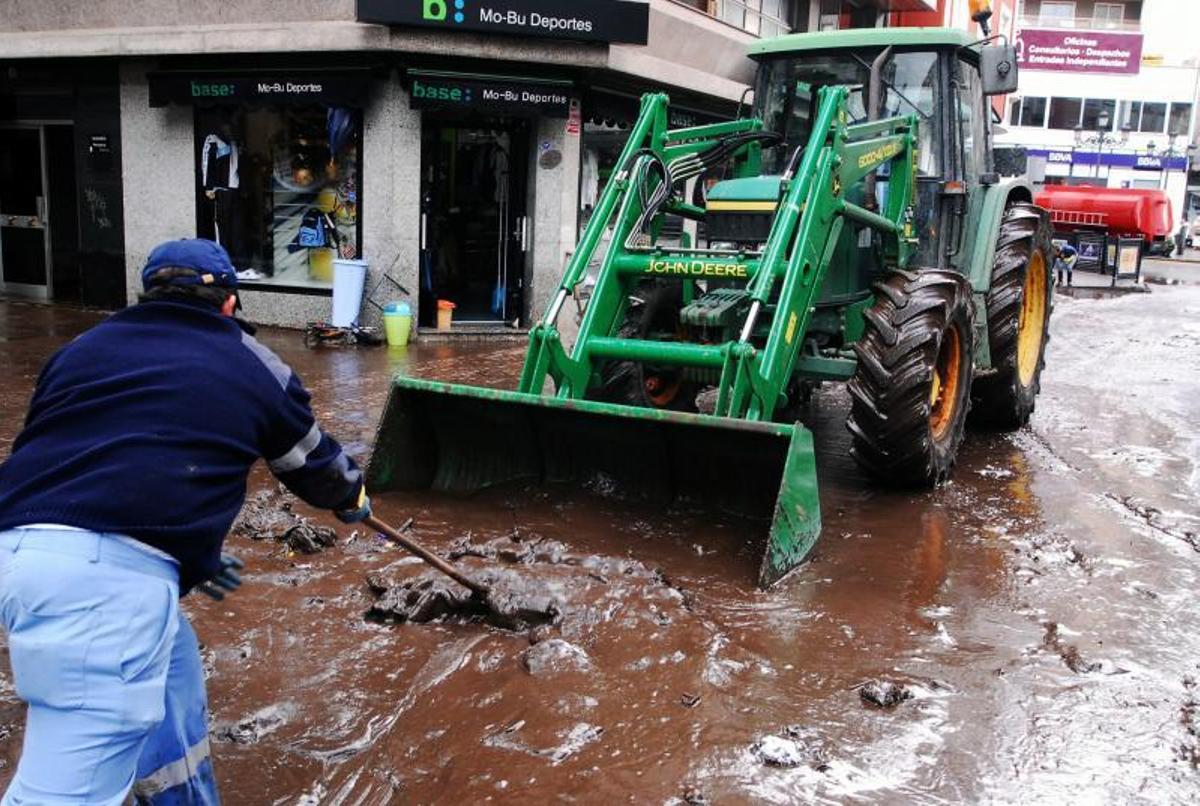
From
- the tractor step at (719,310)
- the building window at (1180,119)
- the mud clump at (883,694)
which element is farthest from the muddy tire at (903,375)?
the building window at (1180,119)

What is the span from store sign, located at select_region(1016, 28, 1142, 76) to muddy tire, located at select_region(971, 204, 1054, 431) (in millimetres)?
44094

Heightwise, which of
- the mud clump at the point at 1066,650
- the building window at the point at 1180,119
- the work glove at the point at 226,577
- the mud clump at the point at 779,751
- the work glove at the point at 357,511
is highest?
the building window at the point at 1180,119

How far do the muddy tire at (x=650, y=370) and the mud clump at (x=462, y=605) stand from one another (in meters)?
2.15

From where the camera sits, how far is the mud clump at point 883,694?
12.2 ft

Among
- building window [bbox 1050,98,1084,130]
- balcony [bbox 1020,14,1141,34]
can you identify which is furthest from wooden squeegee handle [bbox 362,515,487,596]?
balcony [bbox 1020,14,1141,34]

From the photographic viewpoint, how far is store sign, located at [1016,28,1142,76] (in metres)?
47.9

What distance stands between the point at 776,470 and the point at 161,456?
3305 mm

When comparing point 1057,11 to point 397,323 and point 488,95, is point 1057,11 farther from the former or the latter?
point 397,323

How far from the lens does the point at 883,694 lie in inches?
147

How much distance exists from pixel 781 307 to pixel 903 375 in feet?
2.65

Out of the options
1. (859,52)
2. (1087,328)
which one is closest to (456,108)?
(859,52)

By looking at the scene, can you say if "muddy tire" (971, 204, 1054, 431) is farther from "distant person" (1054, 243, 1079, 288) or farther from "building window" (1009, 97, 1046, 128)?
"building window" (1009, 97, 1046, 128)

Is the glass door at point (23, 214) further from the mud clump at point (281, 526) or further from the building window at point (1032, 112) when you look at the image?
the building window at point (1032, 112)

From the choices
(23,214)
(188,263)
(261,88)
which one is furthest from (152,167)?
(188,263)
